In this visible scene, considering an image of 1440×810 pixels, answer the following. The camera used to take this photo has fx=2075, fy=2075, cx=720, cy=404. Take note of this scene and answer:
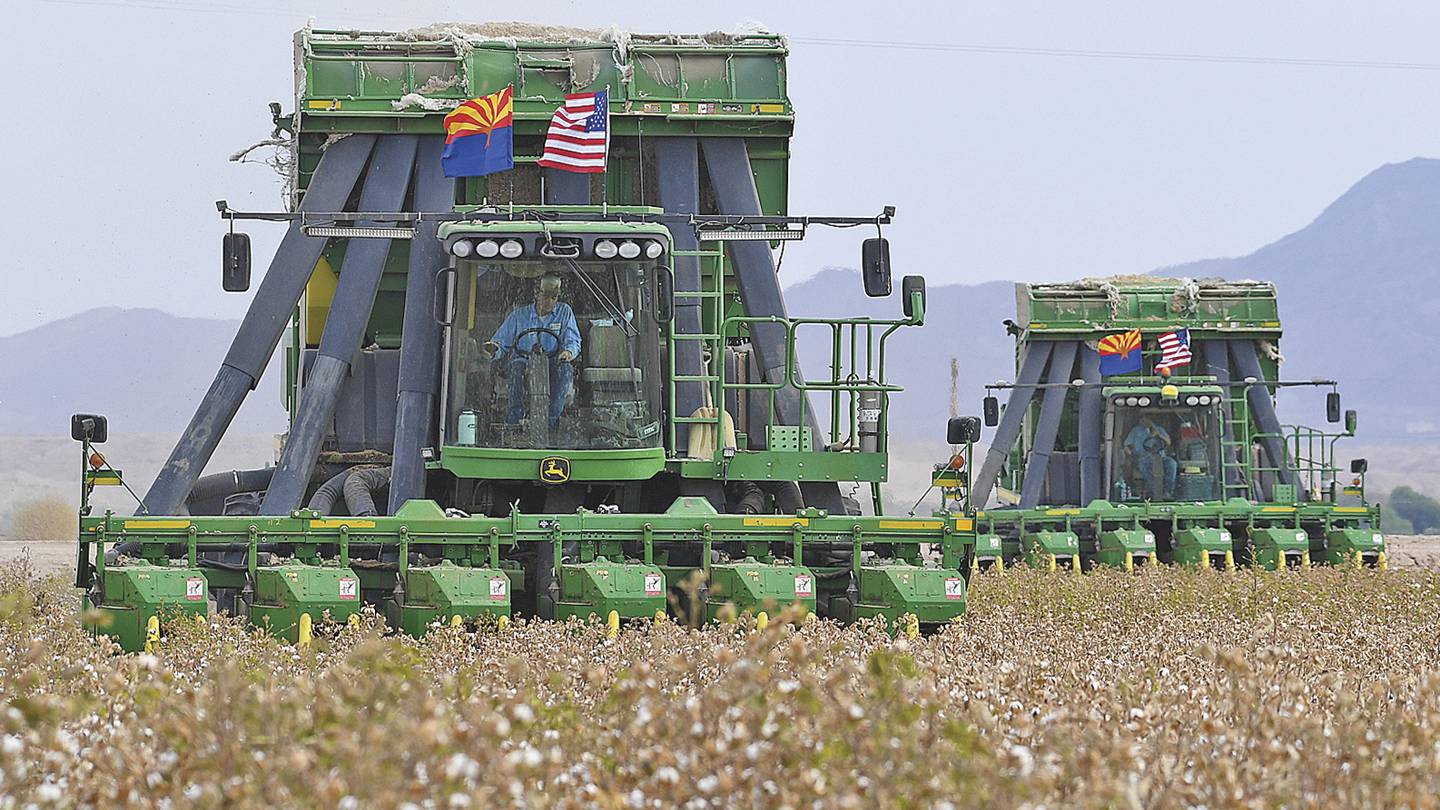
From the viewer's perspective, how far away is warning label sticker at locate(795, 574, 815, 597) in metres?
11.8

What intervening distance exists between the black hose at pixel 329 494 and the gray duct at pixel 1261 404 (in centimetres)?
1471

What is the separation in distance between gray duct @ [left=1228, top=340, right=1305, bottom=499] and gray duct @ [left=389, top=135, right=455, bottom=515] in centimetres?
1432

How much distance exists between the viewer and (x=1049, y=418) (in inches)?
1011

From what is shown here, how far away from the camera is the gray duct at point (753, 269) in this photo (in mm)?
14133

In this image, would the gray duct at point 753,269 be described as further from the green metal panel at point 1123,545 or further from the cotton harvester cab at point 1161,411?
the cotton harvester cab at point 1161,411

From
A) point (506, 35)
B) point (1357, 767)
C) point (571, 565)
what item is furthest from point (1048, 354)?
point (1357, 767)

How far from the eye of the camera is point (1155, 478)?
981 inches

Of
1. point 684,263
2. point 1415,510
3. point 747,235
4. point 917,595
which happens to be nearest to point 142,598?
point 917,595

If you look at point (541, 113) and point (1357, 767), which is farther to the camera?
point (541, 113)

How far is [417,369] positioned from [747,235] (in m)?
2.35

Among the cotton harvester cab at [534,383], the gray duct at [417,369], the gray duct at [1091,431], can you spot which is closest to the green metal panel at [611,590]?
the cotton harvester cab at [534,383]

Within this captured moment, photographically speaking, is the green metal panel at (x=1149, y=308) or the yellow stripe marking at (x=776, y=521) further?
the green metal panel at (x=1149, y=308)

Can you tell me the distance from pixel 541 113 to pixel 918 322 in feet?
11.1

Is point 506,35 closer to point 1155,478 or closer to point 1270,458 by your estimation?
point 1155,478
